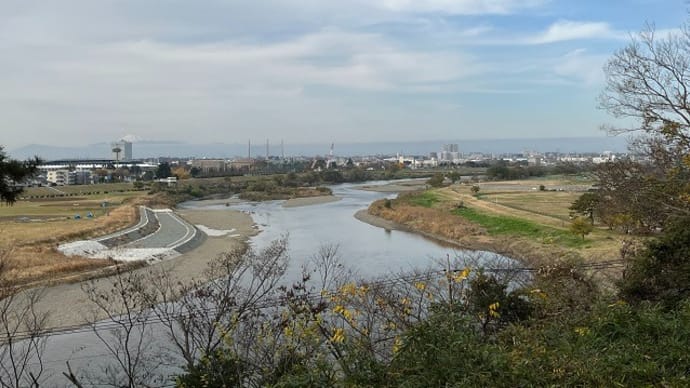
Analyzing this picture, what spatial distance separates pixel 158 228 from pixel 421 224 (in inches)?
560

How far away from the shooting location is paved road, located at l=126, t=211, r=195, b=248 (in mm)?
24884

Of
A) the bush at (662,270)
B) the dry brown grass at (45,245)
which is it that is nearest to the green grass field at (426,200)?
the dry brown grass at (45,245)

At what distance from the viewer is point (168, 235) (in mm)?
27828

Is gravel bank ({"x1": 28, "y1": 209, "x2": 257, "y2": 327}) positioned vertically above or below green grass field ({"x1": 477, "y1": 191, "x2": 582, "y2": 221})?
below

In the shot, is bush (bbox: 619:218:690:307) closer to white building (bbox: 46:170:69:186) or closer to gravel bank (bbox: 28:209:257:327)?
gravel bank (bbox: 28:209:257:327)

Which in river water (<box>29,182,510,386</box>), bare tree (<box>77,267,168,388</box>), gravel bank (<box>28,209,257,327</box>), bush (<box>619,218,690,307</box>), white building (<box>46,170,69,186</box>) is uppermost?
bush (<box>619,218,690,307</box>)

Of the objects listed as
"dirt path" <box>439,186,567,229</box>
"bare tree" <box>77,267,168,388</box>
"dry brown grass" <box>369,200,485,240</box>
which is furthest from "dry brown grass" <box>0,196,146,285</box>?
"dirt path" <box>439,186,567,229</box>

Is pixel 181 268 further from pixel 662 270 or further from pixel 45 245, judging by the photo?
pixel 662 270

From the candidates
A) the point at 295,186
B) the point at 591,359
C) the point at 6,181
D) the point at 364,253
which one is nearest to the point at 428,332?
the point at 591,359

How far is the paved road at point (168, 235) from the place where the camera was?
980 inches

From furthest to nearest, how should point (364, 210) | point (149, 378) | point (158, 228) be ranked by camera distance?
point (364, 210), point (158, 228), point (149, 378)

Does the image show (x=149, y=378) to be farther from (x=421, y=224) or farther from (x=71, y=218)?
(x=71, y=218)

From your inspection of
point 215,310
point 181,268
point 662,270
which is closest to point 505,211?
point 181,268

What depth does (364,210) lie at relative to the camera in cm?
4103
